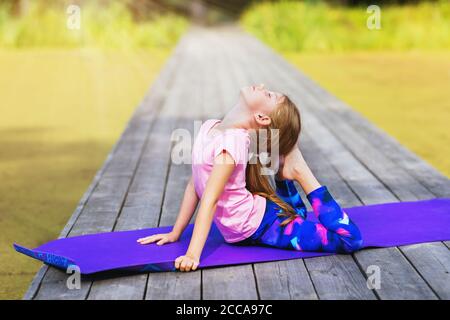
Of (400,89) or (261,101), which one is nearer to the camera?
(261,101)

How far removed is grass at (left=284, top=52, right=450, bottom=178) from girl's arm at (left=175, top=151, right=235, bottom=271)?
329 cm

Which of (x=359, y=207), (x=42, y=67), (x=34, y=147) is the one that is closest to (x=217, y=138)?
(x=359, y=207)

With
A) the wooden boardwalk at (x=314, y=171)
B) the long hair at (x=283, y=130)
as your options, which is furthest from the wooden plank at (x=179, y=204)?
the long hair at (x=283, y=130)

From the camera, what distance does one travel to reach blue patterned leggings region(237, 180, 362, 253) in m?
3.10

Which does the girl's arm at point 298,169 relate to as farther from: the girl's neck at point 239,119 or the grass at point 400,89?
the grass at point 400,89

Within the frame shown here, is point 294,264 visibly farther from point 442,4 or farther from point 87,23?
point 442,4

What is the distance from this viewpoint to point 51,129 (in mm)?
7953

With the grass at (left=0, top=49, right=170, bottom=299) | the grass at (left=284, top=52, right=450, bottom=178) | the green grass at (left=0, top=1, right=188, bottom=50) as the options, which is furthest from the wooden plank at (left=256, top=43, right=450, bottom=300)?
the green grass at (left=0, top=1, right=188, bottom=50)

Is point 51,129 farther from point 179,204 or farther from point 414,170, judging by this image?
point 414,170

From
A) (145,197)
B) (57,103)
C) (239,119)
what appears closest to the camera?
(239,119)

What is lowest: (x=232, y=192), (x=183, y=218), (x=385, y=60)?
(x=183, y=218)

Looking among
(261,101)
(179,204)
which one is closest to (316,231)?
(261,101)

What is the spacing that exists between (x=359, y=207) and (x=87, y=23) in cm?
1467

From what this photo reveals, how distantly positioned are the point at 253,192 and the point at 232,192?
18 cm
